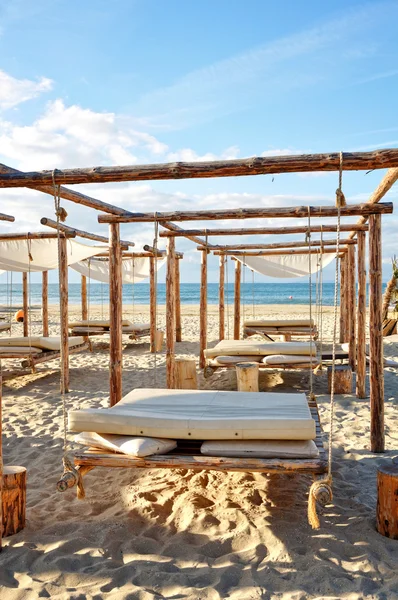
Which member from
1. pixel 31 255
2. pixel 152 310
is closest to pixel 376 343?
pixel 31 255

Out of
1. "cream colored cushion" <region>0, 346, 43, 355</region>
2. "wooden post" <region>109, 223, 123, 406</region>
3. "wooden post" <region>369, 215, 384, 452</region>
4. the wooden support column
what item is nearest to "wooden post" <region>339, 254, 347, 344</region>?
the wooden support column

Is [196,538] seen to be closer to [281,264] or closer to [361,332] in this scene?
[361,332]

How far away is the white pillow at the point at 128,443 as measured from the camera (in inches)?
116

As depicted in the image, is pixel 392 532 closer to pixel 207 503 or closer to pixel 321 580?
pixel 321 580

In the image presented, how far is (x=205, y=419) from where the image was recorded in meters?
3.16

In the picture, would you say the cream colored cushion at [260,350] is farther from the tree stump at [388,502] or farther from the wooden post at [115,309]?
the tree stump at [388,502]

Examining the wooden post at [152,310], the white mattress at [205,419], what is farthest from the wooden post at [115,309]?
the wooden post at [152,310]

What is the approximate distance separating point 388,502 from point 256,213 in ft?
10.4

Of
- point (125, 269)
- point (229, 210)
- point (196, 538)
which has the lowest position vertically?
point (196, 538)

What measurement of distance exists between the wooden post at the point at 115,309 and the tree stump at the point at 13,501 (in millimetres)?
1998

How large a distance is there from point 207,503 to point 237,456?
527mm

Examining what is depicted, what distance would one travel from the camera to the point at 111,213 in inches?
195

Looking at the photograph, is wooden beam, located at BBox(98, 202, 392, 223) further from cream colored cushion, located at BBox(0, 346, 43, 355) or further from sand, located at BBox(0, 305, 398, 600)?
cream colored cushion, located at BBox(0, 346, 43, 355)

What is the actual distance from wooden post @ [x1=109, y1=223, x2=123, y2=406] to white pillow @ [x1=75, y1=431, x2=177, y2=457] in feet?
5.36
